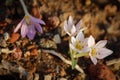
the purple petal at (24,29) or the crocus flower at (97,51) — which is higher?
the purple petal at (24,29)

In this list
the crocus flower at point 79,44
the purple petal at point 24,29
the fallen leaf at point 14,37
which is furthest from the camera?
the fallen leaf at point 14,37

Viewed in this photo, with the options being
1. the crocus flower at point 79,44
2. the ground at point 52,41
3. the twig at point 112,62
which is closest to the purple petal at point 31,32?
the ground at point 52,41

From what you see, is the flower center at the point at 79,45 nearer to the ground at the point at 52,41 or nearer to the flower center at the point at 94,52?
the flower center at the point at 94,52

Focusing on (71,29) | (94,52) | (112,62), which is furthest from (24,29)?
(112,62)

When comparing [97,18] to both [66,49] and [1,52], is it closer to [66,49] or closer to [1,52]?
[66,49]

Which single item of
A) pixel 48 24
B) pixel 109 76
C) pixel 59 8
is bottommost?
pixel 109 76

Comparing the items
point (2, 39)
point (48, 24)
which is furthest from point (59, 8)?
point (2, 39)

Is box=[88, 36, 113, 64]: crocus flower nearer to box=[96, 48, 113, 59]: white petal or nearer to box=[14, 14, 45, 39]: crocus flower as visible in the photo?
box=[96, 48, 113, 59]: white petal

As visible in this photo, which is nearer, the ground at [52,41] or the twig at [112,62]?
the ground at [52,41]
